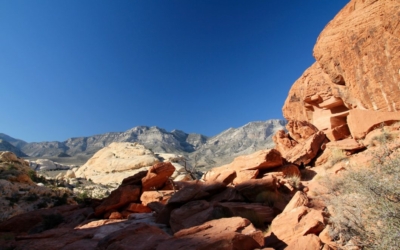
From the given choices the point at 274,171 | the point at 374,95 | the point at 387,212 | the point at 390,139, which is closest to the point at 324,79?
the point at 374,95

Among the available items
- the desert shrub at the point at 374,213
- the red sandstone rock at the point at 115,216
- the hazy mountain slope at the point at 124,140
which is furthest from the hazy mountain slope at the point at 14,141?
the desert shrub at the point at 374,213

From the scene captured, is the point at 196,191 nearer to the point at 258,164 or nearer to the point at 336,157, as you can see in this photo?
the point at 258,164

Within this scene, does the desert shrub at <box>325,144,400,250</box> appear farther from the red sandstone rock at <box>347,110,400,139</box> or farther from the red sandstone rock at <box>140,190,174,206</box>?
the red sandstone rock at <box>347,110,400,139</box>

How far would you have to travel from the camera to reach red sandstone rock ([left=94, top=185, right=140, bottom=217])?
11179 mm

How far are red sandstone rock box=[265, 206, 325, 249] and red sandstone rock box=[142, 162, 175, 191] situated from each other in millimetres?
8681

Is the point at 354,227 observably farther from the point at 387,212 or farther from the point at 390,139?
the point at 390,139

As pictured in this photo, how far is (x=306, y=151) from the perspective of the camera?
15008 millimetres

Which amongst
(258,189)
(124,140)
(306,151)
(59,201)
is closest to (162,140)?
(124,140)

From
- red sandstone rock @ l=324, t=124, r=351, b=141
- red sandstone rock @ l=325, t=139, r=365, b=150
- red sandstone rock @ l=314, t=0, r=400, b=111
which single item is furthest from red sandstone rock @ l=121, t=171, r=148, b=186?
red sandstone rock @ l=314, t=0, r=400, b=111

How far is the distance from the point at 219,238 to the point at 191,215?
298 centimetres

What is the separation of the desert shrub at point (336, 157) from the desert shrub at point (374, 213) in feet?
28.5

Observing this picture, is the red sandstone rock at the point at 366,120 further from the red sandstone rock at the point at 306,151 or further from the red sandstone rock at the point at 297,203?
the red sandstone rock at the point at 297,203

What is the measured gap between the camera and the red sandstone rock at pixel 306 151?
1487 cm

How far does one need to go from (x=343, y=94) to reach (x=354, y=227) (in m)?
14.3
